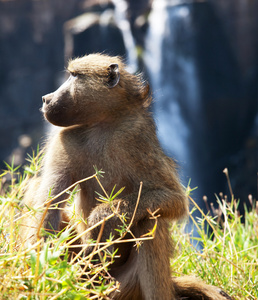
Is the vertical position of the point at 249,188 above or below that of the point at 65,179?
below

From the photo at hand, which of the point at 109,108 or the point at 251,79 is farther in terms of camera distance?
the point at 251,79

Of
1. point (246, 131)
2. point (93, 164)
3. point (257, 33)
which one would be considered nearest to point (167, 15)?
point (257, 33)

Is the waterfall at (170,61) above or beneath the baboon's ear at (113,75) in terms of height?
beneath

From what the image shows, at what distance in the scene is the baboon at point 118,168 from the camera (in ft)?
8.63

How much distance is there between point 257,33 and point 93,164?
34.8ft

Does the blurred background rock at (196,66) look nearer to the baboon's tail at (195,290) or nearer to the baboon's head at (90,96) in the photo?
the baboon's tail at (195,290)

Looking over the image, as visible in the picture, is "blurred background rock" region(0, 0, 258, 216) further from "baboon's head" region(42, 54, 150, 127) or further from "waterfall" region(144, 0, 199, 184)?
"baboon's head" region(42, 54, 150, 127)

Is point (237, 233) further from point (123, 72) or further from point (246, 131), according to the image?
point (246, 131)

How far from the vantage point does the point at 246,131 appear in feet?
39.2

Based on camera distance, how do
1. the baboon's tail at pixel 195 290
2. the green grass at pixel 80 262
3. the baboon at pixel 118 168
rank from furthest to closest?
the baboon's tail at pixel 195 290 → the baboon at pixel 118 168 → the green grass at pixel 80 262

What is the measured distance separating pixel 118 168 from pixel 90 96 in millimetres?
520

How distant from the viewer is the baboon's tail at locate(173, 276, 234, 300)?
2.75 m

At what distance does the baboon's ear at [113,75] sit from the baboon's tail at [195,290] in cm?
138

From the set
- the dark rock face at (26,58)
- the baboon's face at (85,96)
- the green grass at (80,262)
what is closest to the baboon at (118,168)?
the baboon's face at (85,96)
